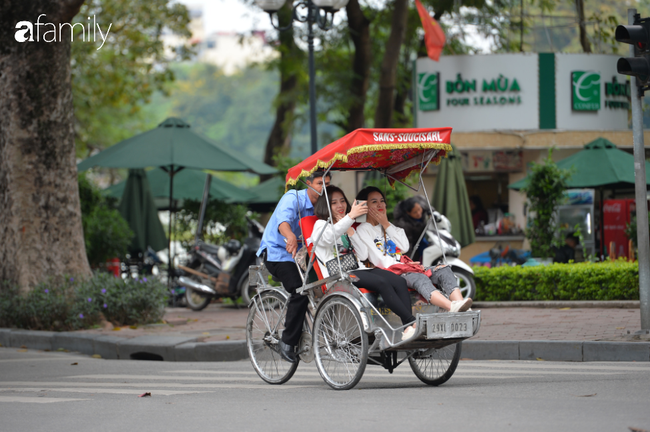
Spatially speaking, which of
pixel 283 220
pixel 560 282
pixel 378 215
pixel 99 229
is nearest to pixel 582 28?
pixel 560 282

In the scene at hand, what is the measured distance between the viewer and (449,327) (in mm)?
6027

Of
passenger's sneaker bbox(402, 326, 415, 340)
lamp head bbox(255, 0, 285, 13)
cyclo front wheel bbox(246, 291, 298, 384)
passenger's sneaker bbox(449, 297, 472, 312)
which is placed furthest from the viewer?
lamp head bbox(255, 0, 285, 13)

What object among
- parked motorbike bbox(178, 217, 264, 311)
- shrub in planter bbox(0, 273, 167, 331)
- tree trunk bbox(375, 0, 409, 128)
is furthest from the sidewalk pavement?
tree trunk bbox(375, 0, 409, 128)

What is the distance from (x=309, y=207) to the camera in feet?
23.4

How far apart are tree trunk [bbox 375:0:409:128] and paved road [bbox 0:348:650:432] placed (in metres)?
11.0

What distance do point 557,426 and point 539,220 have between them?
10.6 meters

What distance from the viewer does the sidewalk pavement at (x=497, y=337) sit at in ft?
27.1

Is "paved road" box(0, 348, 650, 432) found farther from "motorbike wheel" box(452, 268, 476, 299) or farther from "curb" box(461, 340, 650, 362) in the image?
"motorbike wheel" box(452, 268, 476, 299)

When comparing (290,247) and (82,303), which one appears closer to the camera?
(290,247)

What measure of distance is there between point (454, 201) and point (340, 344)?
8548 mm

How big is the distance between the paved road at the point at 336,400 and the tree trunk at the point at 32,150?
3.83 metres

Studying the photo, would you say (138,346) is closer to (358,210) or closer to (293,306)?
(293,306)

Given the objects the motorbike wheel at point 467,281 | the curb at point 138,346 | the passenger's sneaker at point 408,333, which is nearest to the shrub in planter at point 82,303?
the curb at point 138,346

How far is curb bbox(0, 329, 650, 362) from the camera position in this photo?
26.4ft
